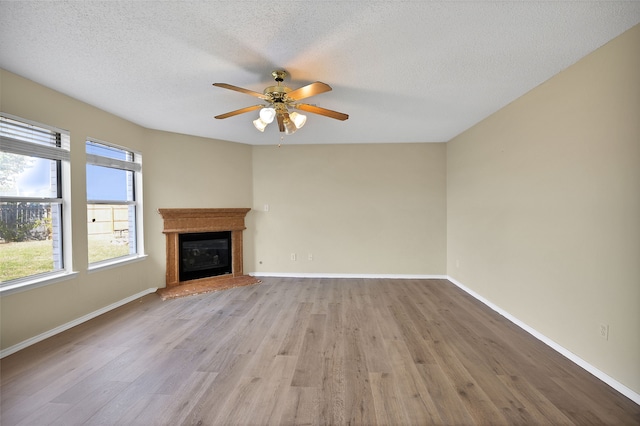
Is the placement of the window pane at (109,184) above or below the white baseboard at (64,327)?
above

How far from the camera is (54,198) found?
2.65 m

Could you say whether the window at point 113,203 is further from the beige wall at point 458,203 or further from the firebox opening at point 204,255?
the firebox opening at point 204,255

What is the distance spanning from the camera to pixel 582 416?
5.14 ft

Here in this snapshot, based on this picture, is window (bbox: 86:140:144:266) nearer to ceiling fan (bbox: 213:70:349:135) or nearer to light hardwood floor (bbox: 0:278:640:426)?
light hardwood floor (bbox: 0:278:640:426)

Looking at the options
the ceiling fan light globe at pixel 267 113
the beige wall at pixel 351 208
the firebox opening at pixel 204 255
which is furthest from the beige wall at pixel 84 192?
the ceiling fan light globe at pixel 267 113

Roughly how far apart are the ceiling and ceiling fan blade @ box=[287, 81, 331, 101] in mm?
241

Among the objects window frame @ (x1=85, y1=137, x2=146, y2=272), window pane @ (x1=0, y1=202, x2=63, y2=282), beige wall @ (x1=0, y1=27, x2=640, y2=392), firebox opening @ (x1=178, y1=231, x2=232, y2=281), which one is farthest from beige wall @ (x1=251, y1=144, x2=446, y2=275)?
window pane @ (x1=0, y1=202, x2=63, y2=282)

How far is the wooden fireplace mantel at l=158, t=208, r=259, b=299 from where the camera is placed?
401 centimetres

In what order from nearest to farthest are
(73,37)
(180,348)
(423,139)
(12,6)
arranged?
(12,6), (73,37), (180,348), (423,139)

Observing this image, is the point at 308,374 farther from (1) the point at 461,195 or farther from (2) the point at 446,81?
(1) the point at 461,195

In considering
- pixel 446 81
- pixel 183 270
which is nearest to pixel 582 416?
pixel 446 81

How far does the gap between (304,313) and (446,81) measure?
2938mm

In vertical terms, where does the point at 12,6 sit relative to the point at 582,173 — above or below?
above

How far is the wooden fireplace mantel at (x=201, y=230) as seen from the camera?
158 inches
